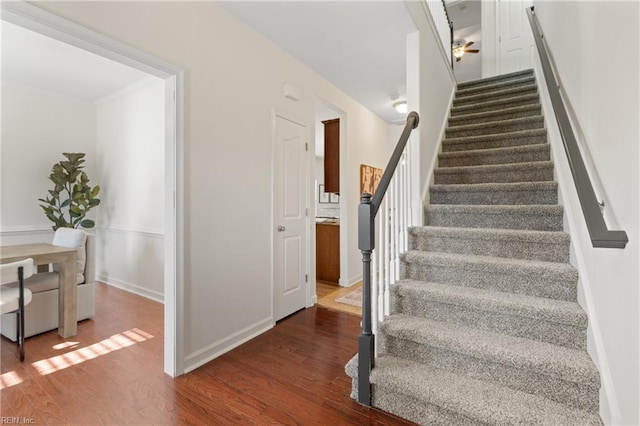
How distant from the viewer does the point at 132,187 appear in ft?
13.0

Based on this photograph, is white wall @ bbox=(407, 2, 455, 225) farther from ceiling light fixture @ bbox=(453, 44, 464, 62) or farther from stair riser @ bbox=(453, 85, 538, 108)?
ceiling light fixture @ bbox=(453, 44, 464, 62)

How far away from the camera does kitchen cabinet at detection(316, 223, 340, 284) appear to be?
175 inches

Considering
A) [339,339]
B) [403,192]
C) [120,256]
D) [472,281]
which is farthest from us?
[120,256]

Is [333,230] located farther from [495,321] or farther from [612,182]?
[612,182]

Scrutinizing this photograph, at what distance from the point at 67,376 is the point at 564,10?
14.1 feet

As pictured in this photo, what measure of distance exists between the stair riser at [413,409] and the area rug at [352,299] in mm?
1840

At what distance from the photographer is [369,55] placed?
309cm

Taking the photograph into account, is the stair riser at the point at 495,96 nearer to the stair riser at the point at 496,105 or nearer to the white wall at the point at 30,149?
the stair riser at the point at 496,105

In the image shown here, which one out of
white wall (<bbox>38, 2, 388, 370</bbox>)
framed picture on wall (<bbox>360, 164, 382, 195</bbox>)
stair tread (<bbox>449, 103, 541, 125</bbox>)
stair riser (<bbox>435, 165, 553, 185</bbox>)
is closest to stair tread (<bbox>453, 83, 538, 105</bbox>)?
stair tread (<bbox>449, 103, 541, 125</bbox>)

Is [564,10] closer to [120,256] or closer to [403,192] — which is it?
[403,192]

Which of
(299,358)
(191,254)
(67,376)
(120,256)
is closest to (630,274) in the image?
(299,358)

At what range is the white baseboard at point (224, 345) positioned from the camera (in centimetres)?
210

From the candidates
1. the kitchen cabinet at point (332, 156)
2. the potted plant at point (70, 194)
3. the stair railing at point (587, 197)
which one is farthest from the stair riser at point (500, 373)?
the potted plant at point (70, 194)

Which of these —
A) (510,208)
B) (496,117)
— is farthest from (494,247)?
(496,117)
